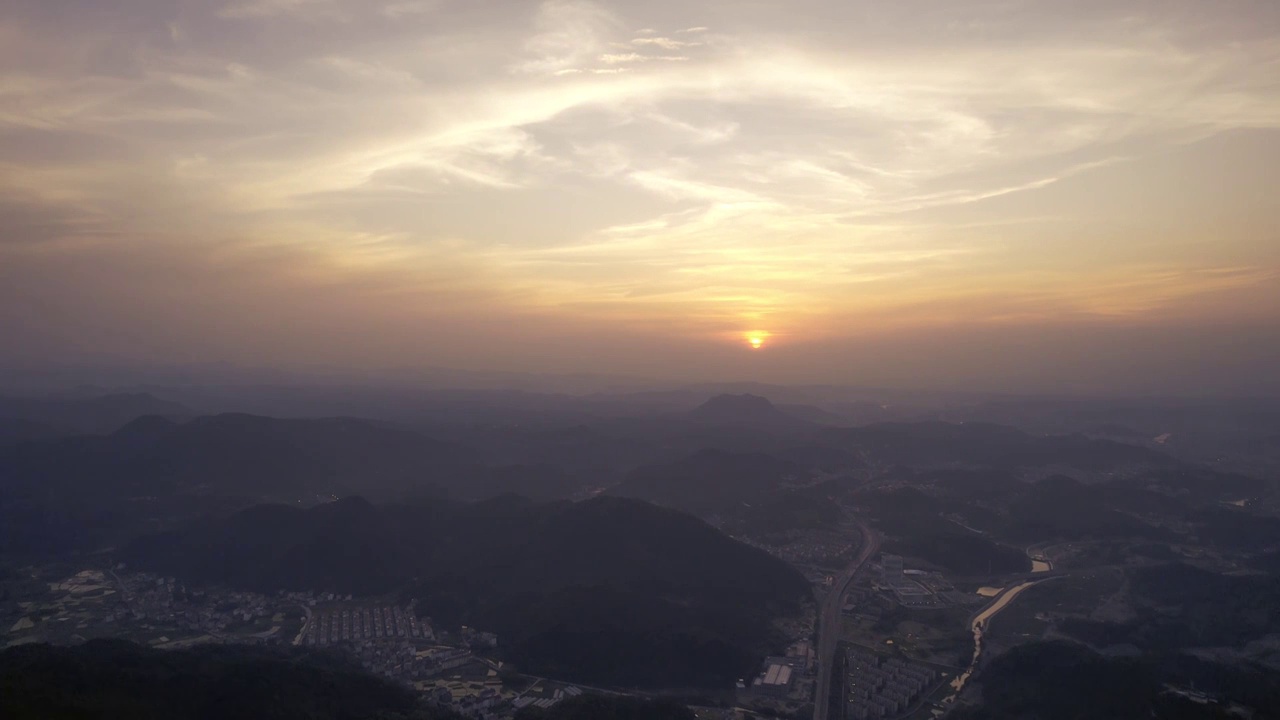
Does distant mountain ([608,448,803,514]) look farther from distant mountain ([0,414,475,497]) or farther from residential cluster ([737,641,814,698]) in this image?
residential cluster ([737,641,814,698])

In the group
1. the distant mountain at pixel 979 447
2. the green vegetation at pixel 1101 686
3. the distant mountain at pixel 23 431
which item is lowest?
the distant mountain at pixel 979 447

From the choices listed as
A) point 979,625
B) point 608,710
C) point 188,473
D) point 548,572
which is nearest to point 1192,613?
point 979,625

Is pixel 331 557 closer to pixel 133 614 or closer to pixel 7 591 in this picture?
pixel 133 614

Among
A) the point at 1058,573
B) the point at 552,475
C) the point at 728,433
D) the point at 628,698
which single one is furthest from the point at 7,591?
the point at 728,433

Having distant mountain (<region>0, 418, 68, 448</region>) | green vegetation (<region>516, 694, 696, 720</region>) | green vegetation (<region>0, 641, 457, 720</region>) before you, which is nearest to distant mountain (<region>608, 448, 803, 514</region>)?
green vegetation (<region>516, 694, 696, 720</region>)

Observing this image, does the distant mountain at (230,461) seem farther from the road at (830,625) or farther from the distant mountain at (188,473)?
the road at (830,625)

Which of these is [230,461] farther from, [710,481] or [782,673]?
[782,673]

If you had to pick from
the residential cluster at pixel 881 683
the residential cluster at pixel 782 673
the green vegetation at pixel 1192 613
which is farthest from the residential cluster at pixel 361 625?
the green vegetation at pixel 1192 613
